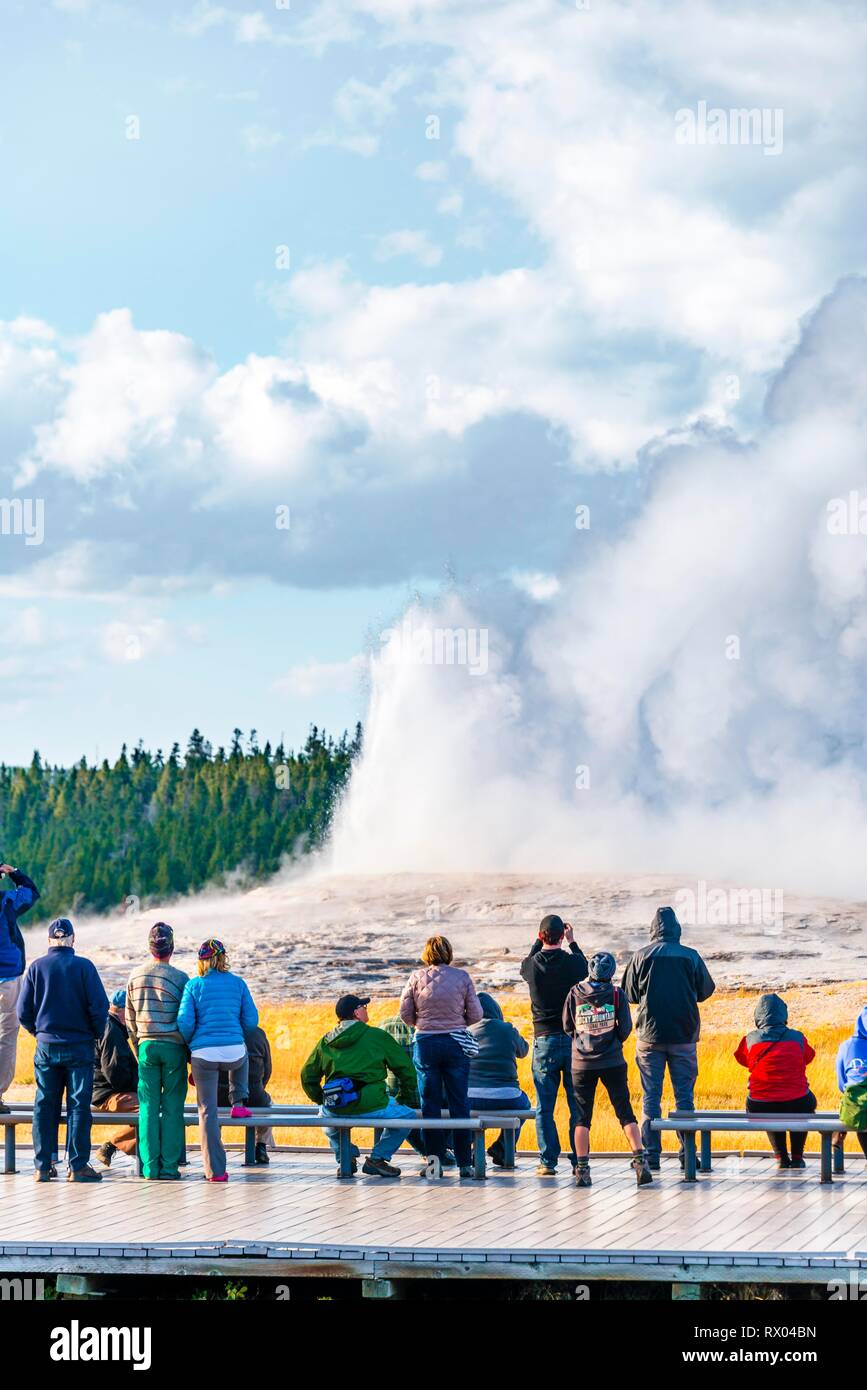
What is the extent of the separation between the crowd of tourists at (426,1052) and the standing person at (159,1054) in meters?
0.01

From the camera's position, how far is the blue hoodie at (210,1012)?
14188 mm

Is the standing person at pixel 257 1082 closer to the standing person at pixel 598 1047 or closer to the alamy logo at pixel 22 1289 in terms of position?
the standing person at pixel 598 1047

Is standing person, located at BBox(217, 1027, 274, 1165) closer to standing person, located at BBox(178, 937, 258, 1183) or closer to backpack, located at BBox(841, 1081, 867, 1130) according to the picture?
standing person, located at BBox(178, 937, 258, 1183)

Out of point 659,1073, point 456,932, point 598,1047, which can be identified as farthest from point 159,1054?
point 456,932

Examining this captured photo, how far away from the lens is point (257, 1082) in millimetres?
15242

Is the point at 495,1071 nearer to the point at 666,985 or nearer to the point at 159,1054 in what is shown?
the point at 666,985

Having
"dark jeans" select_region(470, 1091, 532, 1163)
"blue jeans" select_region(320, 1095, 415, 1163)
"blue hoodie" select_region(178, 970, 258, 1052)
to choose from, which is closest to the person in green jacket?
"blue jeans" select_region(320, 1095, 415, 1163)

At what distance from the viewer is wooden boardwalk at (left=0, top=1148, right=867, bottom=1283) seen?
38.0ft

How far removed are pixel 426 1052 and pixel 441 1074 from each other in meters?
0.22

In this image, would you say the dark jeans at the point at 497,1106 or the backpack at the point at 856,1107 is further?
the dark jeans at the point at 497,1106

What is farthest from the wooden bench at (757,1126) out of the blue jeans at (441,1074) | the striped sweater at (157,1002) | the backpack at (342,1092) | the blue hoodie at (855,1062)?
the striped sweater at (157,1002)
